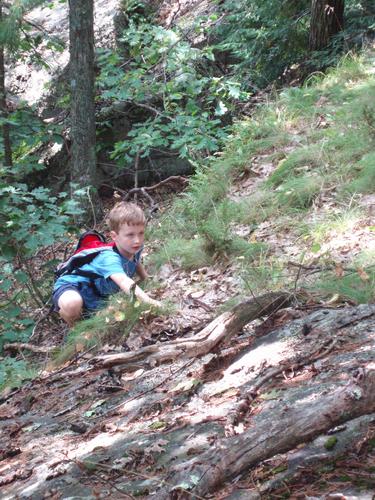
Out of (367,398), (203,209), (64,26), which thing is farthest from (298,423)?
(64,26)

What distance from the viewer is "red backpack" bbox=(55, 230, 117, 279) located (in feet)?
16.8

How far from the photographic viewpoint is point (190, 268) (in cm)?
551

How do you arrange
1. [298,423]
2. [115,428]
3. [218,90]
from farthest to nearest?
[218,90], [115,428], [298,423]

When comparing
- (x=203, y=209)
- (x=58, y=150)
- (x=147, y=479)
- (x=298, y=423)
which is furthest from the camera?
(x=58, y=150)

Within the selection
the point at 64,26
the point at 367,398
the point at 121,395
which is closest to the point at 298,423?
the point at 367,398

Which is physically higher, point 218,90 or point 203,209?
point 218,90

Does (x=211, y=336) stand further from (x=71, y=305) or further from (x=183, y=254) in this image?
(x=183, y=254)

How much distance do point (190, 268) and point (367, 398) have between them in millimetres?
3497

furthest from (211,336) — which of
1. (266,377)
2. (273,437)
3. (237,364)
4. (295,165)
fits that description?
(295,165)

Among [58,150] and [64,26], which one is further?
[64,26]

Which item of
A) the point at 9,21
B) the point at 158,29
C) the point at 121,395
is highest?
the point at 9,21

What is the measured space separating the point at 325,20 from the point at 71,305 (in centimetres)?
578

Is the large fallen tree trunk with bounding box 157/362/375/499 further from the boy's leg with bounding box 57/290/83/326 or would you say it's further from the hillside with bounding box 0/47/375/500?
the boy's leg with bounding box 57/290/83/326

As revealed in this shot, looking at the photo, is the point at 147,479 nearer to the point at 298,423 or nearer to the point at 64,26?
the point at 298,423
